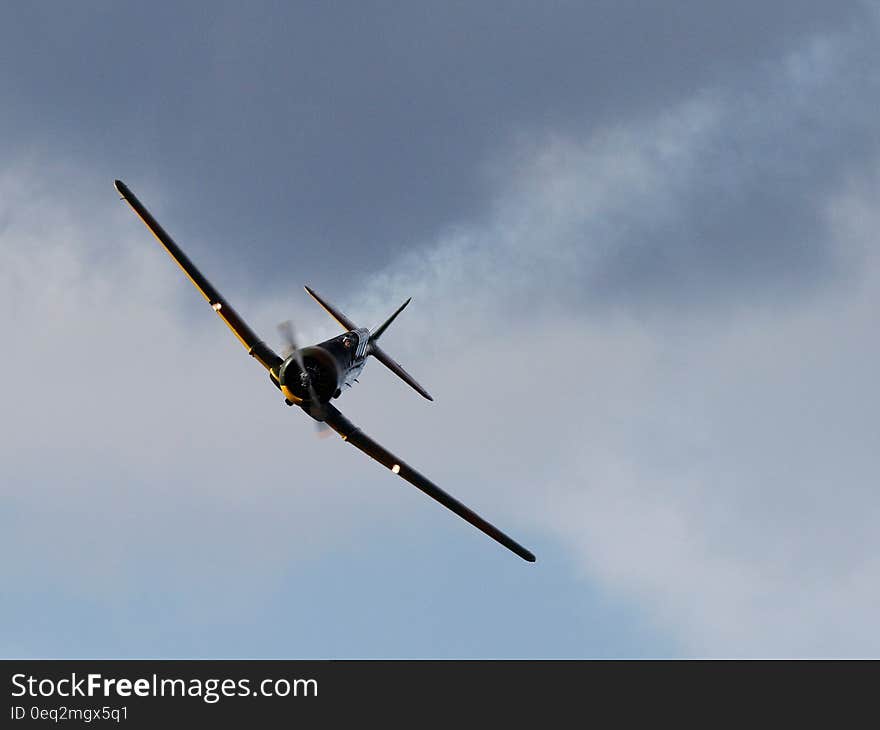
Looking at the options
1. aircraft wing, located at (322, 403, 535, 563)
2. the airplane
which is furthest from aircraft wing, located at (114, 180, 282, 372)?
aircraft wing, located at (322, 403, 535, 563)

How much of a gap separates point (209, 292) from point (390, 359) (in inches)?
543

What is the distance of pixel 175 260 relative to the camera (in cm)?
4897

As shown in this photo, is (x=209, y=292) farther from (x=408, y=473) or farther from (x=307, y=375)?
(x=408, y=473)

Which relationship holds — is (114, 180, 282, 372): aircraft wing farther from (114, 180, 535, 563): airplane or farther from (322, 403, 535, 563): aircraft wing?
(322, 403, 535, 563): aircraft wing

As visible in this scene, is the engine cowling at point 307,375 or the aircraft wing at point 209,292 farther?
the aircraft wing at point 209,292

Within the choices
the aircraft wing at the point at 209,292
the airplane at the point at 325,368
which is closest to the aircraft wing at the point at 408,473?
the airplane at the point at 325,368

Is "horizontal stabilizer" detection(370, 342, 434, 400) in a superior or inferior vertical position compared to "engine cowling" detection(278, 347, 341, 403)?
superior

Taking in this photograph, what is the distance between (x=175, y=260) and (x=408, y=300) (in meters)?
15.6

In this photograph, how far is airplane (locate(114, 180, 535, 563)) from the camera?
1736 inches

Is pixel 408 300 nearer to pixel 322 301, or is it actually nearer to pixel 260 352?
pixel 322 301

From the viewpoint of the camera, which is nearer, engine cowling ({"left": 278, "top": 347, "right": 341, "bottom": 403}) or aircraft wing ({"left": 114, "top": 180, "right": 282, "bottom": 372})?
engine cowling ({"left": 278, "top": 347, "right": 341, "bottom": 403})

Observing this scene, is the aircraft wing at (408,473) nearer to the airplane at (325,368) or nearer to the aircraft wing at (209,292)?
the airplane at (325,368)

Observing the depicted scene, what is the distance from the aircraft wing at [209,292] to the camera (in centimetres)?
4725
